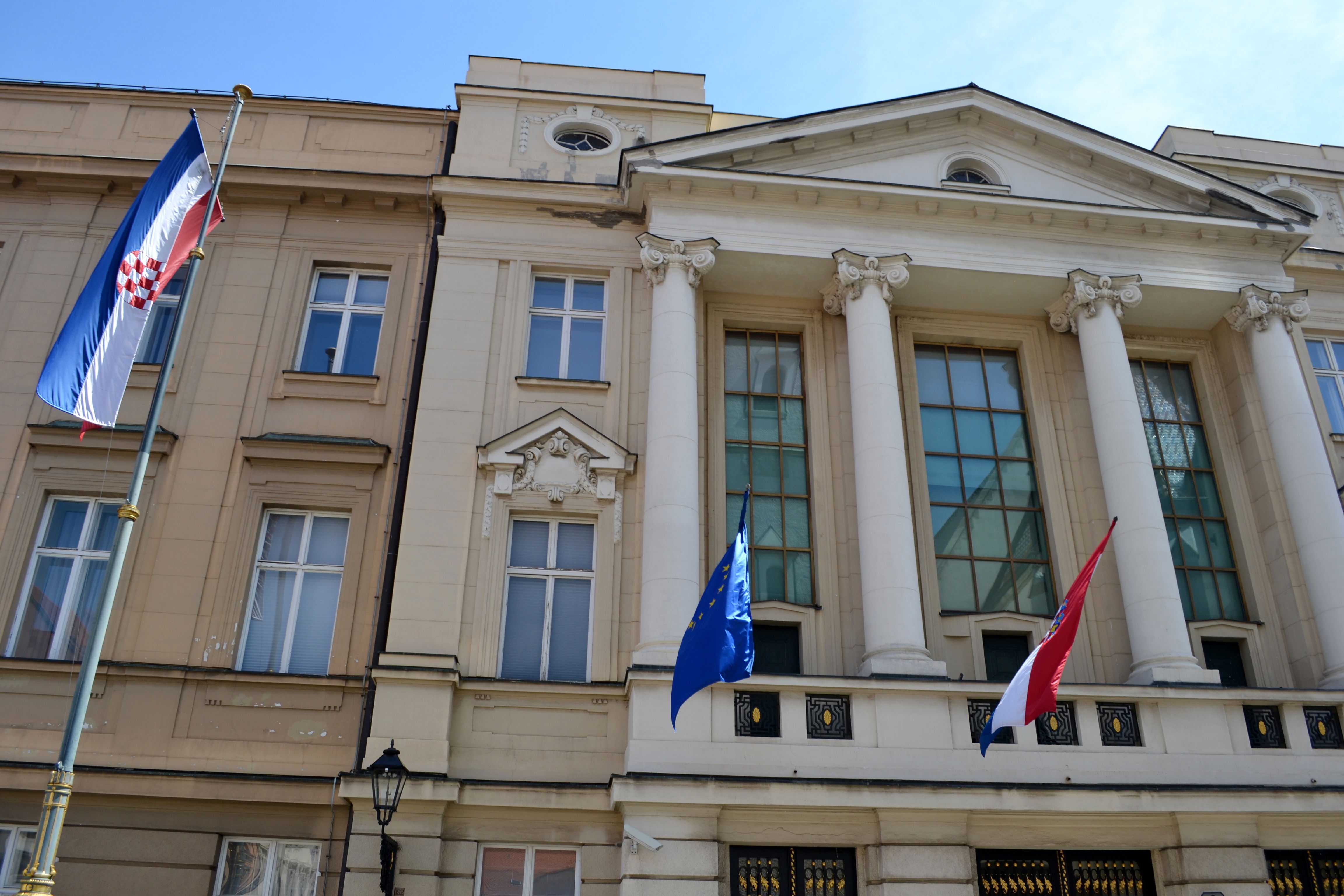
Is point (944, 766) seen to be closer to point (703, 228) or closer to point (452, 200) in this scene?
point (703, 228)

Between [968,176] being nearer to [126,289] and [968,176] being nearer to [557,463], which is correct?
[557,463]

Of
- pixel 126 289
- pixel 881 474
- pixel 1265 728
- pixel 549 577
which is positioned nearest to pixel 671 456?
pixel 549 577

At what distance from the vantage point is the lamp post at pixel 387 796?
1078 centimetres

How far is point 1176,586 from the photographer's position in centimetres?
1371

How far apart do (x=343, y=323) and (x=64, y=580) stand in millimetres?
5089

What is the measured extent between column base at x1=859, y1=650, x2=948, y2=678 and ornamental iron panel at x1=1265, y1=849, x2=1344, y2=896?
4320 mm

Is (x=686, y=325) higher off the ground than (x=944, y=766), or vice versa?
(x=686, y=325)

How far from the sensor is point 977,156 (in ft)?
55.6

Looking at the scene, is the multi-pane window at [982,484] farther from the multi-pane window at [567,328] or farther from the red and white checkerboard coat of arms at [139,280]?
the red and white checkerboard coat of arms at [139,280]

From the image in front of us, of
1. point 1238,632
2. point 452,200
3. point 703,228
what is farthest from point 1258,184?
point 452,200

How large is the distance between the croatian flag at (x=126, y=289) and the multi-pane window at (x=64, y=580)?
16.4 feet

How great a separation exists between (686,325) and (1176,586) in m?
7.32

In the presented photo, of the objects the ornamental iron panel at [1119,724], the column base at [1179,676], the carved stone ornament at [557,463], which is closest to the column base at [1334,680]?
the column base at [1179,676]

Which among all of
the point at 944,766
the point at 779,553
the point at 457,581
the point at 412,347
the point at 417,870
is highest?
the point at 412,347
